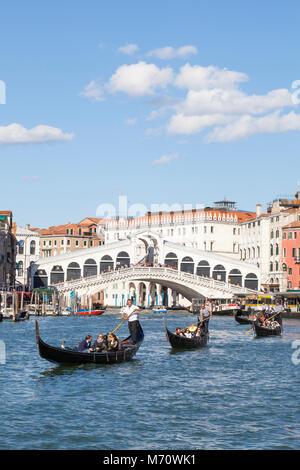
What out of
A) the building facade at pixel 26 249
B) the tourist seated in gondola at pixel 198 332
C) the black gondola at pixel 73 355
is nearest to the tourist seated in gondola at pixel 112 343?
the black gondola at pixel 73 355

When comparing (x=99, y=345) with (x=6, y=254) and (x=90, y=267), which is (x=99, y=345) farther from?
(x=90, y=267)

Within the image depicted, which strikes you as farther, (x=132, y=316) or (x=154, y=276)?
(x=154, y=276)

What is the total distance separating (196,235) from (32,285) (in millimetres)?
16344

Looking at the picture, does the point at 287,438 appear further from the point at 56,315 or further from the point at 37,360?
the point at 56,315

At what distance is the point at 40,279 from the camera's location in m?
55.0

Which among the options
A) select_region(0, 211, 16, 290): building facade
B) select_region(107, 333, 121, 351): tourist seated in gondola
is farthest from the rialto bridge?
select_region(107, 333, 121, 351): tourist seated in gondola

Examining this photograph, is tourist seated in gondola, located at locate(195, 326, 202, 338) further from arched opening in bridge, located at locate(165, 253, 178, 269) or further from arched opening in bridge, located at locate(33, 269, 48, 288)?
arched opening in bridge, located at locate(165, 253, 178, 269)

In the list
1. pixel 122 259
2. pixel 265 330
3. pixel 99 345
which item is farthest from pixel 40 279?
pixel 99 345

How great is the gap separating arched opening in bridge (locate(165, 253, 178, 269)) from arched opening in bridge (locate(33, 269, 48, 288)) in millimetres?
8558

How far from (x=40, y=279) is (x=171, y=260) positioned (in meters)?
9.30

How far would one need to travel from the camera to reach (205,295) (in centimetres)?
5266

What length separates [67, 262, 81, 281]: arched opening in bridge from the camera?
55.7 m

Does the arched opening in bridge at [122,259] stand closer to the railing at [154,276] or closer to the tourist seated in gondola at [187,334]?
the railing at [154,276]
